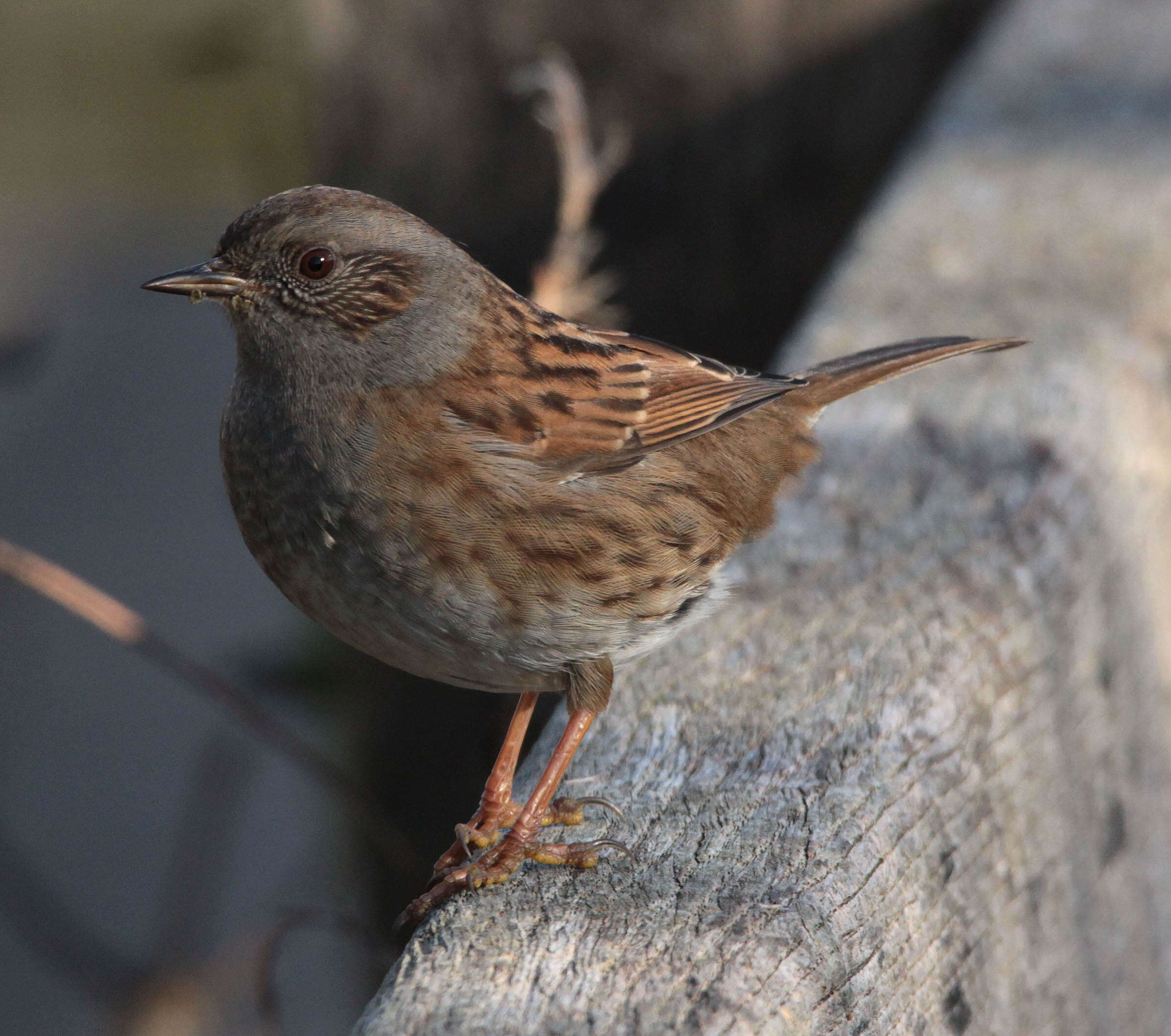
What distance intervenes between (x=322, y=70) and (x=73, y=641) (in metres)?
1.50

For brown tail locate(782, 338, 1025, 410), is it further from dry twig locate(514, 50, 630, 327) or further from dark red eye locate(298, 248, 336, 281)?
dark red eye locate(298, 248, 336, 281)

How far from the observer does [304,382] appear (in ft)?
6.27

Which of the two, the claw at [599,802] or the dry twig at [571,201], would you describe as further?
the dry twig at [571,201]

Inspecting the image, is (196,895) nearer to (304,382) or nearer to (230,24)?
(304,382)

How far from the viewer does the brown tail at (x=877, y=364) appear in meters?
2.15

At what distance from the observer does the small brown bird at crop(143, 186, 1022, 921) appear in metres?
1.77

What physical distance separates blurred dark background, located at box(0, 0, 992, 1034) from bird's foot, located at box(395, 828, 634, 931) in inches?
62.2

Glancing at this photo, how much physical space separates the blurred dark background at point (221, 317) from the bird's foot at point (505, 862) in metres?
1.58

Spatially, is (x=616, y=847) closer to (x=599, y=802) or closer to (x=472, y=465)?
(x=599, y=802)

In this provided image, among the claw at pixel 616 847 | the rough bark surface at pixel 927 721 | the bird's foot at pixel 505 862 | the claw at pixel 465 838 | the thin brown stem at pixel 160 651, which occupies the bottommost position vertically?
the thin brown stem at pixel 160 651

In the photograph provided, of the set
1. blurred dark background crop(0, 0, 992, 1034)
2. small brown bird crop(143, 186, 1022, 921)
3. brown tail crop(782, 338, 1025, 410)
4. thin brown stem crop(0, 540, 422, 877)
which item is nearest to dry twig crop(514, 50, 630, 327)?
blurred dark background crop(0, 0, 992, 1034)

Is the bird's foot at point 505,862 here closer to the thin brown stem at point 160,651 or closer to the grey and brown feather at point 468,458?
the grey and brown feather at point 468,458

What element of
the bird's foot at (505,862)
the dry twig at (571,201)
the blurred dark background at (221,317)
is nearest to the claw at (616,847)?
the bird's foot at (505,862)

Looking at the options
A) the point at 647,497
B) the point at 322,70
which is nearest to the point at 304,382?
the point at 647,497
